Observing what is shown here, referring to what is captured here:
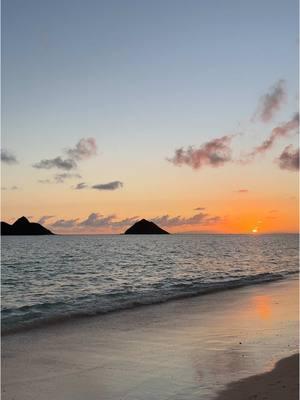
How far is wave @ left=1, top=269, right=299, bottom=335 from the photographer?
18406mm

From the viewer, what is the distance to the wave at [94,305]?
18.4m

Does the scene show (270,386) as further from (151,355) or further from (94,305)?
(94,305)

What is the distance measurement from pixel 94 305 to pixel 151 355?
1140 centimetres

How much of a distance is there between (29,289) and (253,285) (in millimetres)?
14588

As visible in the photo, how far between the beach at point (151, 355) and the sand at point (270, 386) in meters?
0.04

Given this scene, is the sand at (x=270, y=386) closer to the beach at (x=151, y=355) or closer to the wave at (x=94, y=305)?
the beach at (x=151, y=355)

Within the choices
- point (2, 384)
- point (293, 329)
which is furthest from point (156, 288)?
point (2, 384)

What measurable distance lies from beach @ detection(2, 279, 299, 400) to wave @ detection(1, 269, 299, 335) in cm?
106

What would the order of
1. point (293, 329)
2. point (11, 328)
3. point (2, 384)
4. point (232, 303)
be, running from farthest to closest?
point (232, 303), point (11, 328), point (293, 329), point (2, 384)

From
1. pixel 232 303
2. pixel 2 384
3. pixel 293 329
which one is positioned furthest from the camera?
pixel 232 303

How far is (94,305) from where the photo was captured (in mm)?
22938

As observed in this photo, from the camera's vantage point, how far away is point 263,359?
10859mm

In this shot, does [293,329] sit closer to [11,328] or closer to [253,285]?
[11,328]

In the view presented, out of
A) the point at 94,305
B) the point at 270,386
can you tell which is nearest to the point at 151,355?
the point at 270,386
